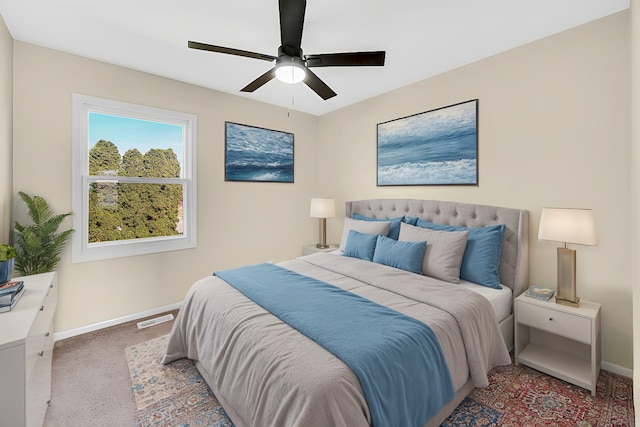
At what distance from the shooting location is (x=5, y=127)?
7.55 feet

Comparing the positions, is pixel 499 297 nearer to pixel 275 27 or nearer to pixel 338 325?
pixel 338 325

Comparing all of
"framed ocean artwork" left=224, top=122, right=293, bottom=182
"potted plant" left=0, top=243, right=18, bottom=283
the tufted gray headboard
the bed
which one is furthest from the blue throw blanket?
A: "framed ocean artwork" left=224, top=122, right=293, bottom=182

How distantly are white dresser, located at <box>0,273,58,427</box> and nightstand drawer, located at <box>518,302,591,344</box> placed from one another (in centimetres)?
304

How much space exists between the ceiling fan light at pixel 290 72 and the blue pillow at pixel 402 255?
1.69 m

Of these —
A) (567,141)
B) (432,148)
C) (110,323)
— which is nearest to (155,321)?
(110,323)

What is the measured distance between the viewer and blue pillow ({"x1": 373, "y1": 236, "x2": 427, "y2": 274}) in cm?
259

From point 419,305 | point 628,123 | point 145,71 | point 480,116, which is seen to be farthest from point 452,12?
point 145,71

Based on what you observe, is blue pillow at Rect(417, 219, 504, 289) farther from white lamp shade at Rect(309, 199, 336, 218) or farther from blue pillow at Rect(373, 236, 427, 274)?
white lamp shade at Rect(309, 199, 336, 218)

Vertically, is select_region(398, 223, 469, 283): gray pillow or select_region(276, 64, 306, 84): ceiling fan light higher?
select_region(276, 64, 306, 84): ceiling fan light

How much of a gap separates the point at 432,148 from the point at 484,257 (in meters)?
1.34

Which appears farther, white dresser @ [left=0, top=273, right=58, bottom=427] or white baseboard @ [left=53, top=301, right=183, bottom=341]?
white baseboard @ [left=53, top=301, right=183, bottom=341]

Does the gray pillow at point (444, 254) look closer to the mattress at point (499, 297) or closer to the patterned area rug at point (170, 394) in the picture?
the mattress at point (499, 297)

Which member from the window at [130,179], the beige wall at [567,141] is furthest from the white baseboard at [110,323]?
the beige wall at [567,141]

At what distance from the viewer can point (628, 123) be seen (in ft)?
6.67
